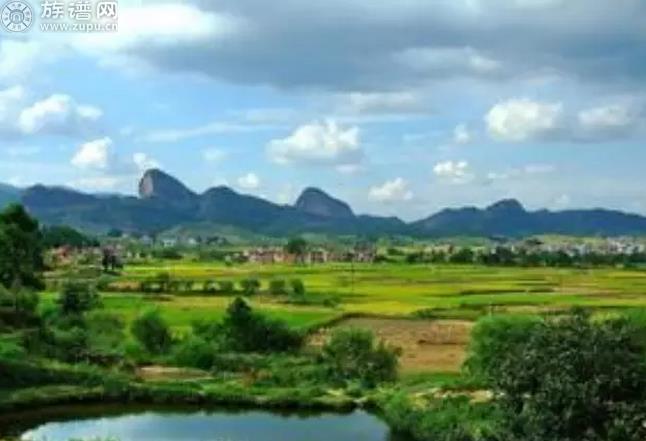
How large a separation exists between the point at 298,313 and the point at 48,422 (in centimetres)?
3051

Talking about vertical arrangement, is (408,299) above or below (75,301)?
below

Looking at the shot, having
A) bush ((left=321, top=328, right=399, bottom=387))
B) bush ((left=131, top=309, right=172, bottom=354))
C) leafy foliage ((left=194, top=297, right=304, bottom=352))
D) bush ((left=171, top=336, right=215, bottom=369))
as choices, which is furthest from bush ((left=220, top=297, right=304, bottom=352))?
bush ((left=321, top=328, right=399, bottom=387))

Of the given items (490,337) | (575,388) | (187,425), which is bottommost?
(187,425)

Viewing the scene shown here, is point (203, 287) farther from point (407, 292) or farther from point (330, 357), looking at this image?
point (330, 357)

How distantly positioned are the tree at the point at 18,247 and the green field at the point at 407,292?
6936 mm

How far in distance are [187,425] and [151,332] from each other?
1309 cm

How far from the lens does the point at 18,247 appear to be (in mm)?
54594

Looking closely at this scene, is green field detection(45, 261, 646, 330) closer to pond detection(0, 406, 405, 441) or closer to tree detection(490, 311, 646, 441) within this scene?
pond detection(0, 406, 405, 441)

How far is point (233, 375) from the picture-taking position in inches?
1839

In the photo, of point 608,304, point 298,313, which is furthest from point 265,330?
point 608,304

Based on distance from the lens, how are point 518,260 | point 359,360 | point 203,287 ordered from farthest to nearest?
point 518,260 → point 203,287 → point 359,360

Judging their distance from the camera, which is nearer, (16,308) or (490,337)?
(490,337)

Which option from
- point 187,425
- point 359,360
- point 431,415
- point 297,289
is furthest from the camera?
point 297,289

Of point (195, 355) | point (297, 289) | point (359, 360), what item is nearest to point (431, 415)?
point (359, 360)
